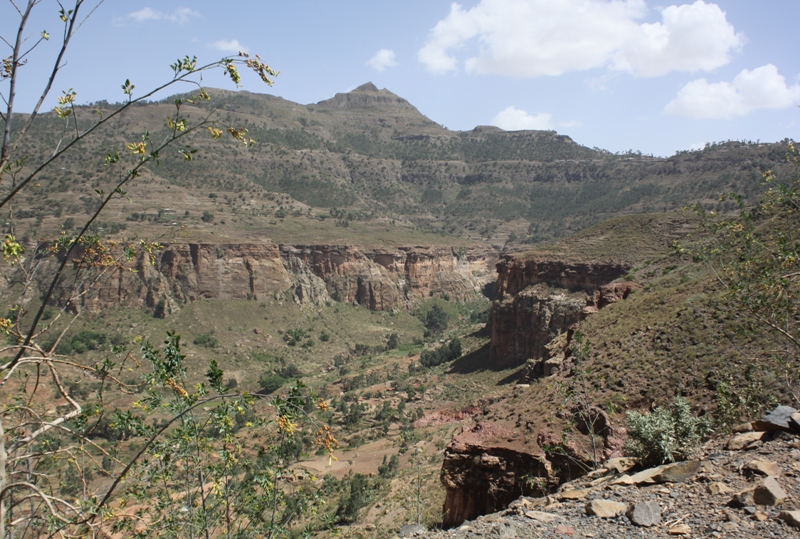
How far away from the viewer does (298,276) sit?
2653 inches

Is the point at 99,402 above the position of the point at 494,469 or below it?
above

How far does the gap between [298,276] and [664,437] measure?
61010mm

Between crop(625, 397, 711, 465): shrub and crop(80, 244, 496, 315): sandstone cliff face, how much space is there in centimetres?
4632

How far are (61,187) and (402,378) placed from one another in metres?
46.5

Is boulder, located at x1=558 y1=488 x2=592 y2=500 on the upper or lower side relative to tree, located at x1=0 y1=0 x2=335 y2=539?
lower

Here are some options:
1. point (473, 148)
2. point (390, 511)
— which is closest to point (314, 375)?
point (390, 511)

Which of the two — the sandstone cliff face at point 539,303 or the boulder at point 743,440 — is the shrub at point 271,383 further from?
the boulder at point 743,440

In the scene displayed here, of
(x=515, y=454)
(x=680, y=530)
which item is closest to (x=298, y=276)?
(x=515, y=454)

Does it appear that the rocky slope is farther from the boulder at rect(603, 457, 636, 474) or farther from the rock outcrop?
the rock outcrop

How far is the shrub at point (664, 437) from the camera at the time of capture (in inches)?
353

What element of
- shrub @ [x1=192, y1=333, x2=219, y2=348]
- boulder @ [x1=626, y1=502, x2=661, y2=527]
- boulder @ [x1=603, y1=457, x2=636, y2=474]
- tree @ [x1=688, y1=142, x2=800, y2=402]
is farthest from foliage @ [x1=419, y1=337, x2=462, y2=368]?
boulder @ [x1=626, y1=502, x2=661, y2=527]

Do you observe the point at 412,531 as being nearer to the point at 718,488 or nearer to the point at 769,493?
the point at 718,488

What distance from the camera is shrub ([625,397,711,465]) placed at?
29.4 feet

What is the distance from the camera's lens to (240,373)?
4981 cm
